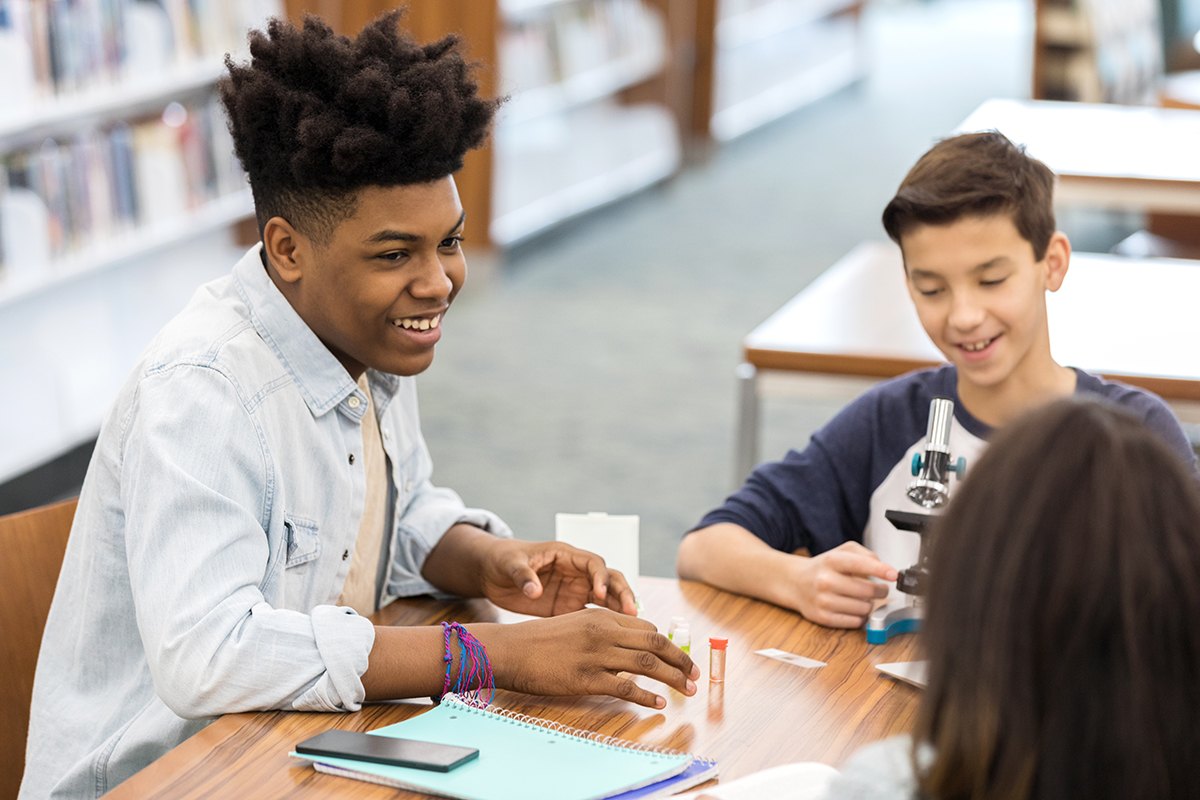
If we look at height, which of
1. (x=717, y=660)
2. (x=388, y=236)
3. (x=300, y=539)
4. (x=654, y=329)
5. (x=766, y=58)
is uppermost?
(x=388, y=236)

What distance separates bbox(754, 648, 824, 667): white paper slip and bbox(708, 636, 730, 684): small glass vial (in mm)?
89

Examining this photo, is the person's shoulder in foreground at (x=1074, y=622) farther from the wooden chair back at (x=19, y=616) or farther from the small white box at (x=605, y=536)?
the wooden chair back at (x=19, y=616)

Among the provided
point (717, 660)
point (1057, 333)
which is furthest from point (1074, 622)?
point (1057, 333)

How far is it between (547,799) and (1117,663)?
514 mm

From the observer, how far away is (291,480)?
152 centimetres

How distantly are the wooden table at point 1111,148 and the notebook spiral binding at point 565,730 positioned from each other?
2059 millimetres

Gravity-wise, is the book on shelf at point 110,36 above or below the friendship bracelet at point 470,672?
above

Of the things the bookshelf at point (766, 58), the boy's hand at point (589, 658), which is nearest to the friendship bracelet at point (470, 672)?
the boy's hand at point (589, 658)

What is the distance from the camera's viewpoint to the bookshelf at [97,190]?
12.6 ft

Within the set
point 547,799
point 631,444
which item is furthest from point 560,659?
point 631,444

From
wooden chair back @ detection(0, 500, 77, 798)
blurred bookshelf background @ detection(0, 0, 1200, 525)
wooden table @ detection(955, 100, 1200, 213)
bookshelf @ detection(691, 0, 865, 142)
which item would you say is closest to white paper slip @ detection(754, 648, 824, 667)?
wooden chair back @ detection(0, 500, 77, 798)

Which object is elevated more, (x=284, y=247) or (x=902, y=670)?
(x=284, y=247)

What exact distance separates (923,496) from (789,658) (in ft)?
0.70

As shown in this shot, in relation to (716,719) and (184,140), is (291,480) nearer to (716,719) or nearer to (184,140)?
(716,719)
